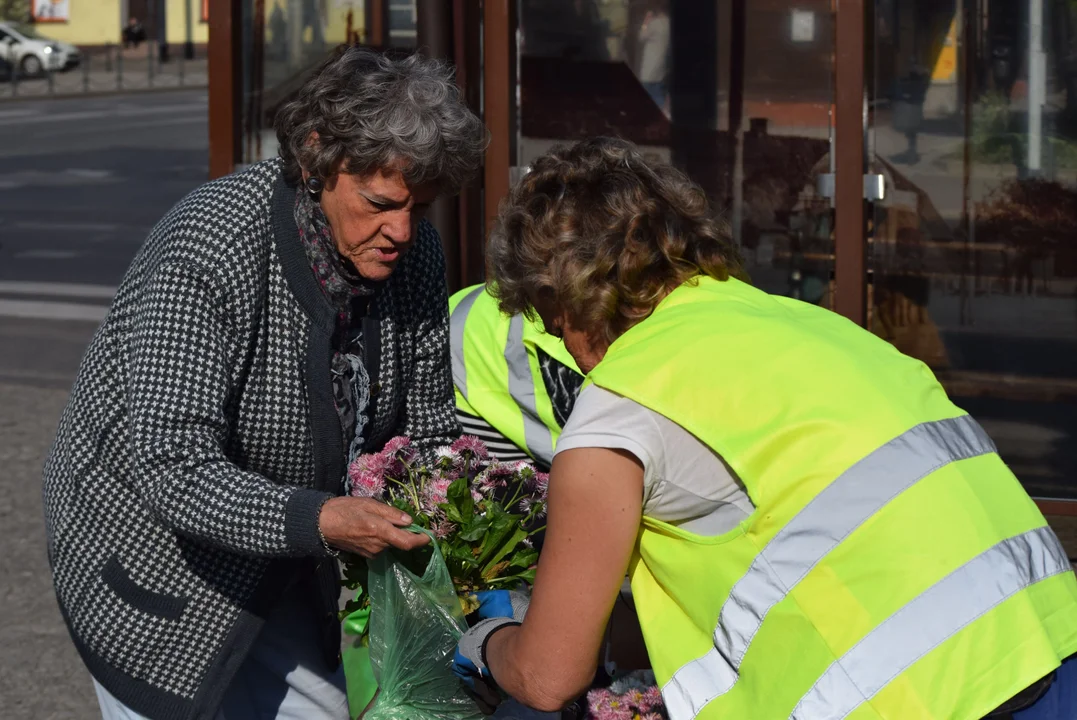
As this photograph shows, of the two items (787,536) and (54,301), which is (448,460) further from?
(54,301)

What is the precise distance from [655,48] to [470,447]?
9.68ft

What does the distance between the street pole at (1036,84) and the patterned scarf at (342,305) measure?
322 centimetres

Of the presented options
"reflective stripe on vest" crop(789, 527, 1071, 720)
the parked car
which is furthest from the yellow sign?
the parked car

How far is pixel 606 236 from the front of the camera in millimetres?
1937

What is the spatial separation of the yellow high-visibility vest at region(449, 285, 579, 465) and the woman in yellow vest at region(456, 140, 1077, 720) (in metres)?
1.49

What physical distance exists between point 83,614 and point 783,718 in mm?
Answer: 1238

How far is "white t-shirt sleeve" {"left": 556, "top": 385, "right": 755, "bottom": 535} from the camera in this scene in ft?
5.78

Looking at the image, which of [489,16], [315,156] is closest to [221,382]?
[315,156]

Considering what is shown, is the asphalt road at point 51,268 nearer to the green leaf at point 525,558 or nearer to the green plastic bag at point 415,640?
the green plastic bag at point 415,640

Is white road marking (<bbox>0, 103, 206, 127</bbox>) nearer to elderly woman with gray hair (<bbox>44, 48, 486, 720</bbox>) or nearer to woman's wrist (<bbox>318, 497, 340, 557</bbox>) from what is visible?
elderly woman with gray hair (<bbox>44, 48, 486, 720</bbox>)

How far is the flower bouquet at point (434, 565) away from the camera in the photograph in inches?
90.8

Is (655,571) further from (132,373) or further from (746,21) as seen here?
(746,21)

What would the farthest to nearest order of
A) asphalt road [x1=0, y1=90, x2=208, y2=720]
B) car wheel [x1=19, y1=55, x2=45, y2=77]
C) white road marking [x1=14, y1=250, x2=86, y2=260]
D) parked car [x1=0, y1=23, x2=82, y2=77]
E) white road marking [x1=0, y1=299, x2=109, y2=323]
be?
car wheel [x1=19, y1=55, x2=45, y2=77]
parked car [x1=0, y1=23, x2=82, y2=77]
white road marking [x1=14, y1=250, x2=86, y2=260]
white road marking [x1=0, y1=299, x2=109, y2=323]
asphalt road [x1=0, y1=90, x2=208, y2=720]

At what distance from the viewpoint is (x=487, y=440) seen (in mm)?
3607
